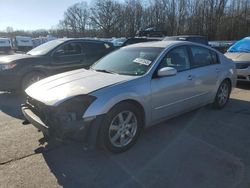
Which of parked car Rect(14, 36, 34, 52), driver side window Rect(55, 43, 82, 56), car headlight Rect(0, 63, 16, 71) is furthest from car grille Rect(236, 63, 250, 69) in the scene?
parked car Rect(14, 36, 34, 52)

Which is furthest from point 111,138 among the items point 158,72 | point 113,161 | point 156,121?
point 158,72

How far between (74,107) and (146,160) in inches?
48.3

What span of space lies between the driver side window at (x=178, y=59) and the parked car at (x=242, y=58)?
4.45 meters

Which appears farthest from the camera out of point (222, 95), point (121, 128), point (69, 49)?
point (69, 49)

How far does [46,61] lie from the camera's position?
7594mm

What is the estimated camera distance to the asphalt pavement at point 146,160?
320cm

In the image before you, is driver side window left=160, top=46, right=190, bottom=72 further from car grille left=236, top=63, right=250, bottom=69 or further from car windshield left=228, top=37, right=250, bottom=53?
car windshield left=228, top=37, right=250, bottom=53

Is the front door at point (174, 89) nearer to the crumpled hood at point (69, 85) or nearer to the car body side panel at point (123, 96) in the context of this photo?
the car body side panel at point (123, 96)

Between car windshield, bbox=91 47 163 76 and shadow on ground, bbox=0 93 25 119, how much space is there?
2.16m

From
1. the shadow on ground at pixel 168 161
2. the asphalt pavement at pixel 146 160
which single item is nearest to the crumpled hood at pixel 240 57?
the asphalt pavement at pixel 146 160

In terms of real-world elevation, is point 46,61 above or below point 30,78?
above

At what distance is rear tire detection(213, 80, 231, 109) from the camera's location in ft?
19.6

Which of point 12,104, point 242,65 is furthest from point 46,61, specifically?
point 242,65

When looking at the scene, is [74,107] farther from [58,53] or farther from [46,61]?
[58,53]
